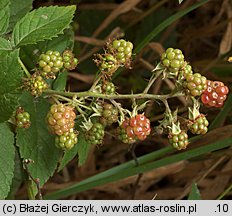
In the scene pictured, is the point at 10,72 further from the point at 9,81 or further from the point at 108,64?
the point at 108,64

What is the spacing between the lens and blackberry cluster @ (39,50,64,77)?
5.04 feet

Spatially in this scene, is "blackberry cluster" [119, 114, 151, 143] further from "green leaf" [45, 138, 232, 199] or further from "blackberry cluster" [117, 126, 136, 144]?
"green leaf" [45, 138, 232, 199]

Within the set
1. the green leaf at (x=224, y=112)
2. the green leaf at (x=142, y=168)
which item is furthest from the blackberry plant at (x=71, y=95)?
the green leaf at (x=224, y=112)

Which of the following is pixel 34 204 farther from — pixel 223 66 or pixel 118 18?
pixel 118 18

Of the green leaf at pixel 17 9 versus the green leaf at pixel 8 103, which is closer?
the green leaf at pixel 8 103

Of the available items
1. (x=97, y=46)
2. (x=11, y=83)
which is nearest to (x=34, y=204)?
(x=11, y=83)

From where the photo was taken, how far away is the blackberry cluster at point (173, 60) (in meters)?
1.51

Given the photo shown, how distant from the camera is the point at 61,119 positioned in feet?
4.94

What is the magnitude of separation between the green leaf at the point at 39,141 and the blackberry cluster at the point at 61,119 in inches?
9.4

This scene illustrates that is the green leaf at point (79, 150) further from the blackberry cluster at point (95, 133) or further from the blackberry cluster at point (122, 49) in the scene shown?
the blackberry cluster at point (122, 49)

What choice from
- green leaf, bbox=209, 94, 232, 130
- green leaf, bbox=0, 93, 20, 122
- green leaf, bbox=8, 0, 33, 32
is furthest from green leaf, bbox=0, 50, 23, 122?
green leaf, bbox=209, 94, 232, 130

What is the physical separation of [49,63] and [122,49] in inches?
8.4

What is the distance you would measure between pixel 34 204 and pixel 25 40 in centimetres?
60

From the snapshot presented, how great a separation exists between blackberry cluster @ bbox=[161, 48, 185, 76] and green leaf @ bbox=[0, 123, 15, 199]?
0.54m
